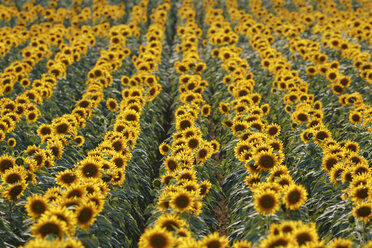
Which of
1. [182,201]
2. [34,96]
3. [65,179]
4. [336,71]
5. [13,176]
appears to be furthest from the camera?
[336,71]

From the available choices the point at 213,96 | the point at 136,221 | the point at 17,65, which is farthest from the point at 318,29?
the point at 136,221

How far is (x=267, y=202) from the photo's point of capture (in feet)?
15.4

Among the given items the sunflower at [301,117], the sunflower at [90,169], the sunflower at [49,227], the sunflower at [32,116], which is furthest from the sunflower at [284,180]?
the sunflower at [32,116]

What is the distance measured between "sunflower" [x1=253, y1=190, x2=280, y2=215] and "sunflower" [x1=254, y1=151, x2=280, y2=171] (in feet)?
3.64

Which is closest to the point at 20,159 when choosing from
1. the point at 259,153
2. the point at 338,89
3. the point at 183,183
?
the point at 183,183

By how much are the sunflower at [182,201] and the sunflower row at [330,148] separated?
2.05 metres

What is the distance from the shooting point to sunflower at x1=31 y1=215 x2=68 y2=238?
4035mm

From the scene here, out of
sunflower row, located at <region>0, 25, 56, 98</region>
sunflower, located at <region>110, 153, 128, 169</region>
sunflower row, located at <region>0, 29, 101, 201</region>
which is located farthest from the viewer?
sunflower row, located at <region>0, 25, 56, 98</region>

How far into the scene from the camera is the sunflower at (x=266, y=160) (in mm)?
5824

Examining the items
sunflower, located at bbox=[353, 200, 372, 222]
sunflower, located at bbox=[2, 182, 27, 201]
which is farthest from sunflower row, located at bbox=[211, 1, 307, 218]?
sunflower, located at bbox=[2, 182, 27, 201]

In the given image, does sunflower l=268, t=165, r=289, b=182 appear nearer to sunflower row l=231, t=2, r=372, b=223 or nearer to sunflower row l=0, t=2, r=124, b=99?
sunflower row l=231, t=2, r=372, b=223

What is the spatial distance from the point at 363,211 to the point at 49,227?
366 centimetres

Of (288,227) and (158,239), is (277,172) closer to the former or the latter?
(288,227)

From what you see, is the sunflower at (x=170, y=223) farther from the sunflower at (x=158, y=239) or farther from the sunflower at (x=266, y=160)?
the sunflower at (x=266, y=160)
